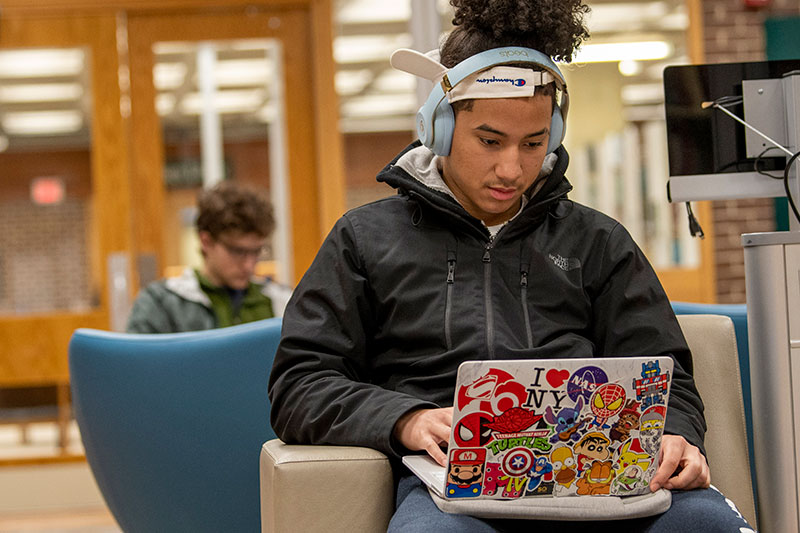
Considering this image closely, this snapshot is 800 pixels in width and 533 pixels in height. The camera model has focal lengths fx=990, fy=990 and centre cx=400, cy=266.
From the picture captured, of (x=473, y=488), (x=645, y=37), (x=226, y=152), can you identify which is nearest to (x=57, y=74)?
(x=226, y=152)

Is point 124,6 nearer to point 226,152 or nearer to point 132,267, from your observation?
point 226,152

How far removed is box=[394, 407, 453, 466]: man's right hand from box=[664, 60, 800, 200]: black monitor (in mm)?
785

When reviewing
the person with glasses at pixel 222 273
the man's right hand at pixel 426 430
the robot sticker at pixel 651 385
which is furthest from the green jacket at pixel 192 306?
the robot sticker at pixel 651 385

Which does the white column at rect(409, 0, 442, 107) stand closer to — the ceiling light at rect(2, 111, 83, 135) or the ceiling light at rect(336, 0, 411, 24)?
the ceiling light at rect(336, 0, 411, 24)

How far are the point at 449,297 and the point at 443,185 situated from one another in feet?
0.80

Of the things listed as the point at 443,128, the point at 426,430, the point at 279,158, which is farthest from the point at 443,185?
the point at 279,158

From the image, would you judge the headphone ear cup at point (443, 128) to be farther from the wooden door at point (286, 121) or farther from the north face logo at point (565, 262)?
the wooden door at point (286, 121)

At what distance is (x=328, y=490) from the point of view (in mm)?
1624

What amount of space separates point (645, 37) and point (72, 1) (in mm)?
2946

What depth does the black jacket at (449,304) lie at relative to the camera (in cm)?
182

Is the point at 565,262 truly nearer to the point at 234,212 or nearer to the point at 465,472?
the point at 465,472

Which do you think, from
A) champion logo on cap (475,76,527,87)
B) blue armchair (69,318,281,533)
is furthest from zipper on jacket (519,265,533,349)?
blue armchair (69,318,281,533)

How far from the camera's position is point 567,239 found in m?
1.96

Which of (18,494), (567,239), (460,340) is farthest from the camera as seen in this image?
(18,494)
